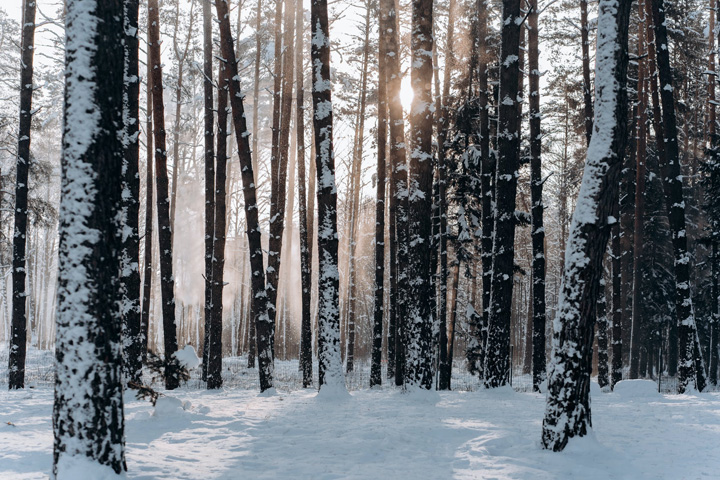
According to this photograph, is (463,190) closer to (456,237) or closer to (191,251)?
(456,237)

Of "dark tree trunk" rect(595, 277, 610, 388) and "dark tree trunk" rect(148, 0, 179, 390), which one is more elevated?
"dark tree trunk" rect(148, 0, 179, 390)

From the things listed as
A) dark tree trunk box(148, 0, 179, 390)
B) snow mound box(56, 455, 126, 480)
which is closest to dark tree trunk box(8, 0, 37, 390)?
dark tree trunk box(148, 0, 179, 390)

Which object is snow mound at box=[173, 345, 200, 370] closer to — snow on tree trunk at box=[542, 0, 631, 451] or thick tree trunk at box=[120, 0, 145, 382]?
thick tree trunk at box=[120, 0, 145, 382]

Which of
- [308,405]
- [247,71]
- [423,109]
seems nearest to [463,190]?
[423,109]

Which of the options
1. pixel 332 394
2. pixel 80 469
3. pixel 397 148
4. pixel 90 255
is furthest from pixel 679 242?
pixel 80 469

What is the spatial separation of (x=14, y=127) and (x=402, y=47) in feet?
54.9

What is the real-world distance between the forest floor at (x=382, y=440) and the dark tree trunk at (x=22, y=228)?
247cm

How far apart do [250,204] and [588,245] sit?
8.15 metres

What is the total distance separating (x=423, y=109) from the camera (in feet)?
36.2

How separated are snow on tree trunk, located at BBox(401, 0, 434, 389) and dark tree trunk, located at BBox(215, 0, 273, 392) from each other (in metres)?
3.54

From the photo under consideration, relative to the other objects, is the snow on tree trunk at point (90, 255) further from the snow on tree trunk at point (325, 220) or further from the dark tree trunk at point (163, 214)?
the dark tree trunk at point (163, 214)

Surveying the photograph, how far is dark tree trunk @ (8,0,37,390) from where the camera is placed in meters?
12.6

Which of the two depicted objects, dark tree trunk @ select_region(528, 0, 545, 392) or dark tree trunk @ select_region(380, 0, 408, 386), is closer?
dark tree trunk @ select_region(380, 0, 408, 386)

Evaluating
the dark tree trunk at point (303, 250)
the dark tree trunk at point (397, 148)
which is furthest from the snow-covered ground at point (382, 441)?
the dark tree trunk at point (303, 250)
